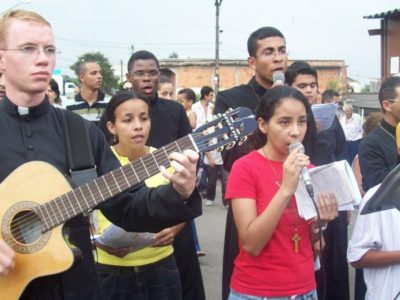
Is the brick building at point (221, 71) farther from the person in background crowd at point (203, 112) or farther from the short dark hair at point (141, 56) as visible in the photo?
the short dark hair at point (141, 56)

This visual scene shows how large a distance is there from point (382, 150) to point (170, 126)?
1.56 m

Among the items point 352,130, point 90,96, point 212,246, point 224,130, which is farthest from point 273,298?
point 352,130

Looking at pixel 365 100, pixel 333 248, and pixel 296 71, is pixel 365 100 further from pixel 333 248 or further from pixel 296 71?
pixel 333 248

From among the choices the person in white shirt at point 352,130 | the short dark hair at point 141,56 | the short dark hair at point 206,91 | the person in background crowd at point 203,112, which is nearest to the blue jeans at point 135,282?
the short dark hair at point 141,56

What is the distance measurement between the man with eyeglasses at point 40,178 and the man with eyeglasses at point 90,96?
3739mm

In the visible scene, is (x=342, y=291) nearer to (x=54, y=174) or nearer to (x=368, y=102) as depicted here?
(x=54, y=174)

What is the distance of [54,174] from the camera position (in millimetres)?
2344

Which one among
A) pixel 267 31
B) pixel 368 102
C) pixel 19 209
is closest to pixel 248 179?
pixel 19 209

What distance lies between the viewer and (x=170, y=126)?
430 centimetres

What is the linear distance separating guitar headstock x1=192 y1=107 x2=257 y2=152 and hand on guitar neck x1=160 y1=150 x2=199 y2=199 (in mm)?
128

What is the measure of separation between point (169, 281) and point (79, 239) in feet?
3.22

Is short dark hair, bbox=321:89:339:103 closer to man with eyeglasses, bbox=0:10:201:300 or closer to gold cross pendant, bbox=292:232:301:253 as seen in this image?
gold cross pendant, bbox=292:232:301:253

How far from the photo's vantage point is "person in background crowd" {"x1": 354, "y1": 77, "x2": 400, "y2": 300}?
390 cm

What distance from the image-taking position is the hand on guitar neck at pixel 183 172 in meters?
2.07
